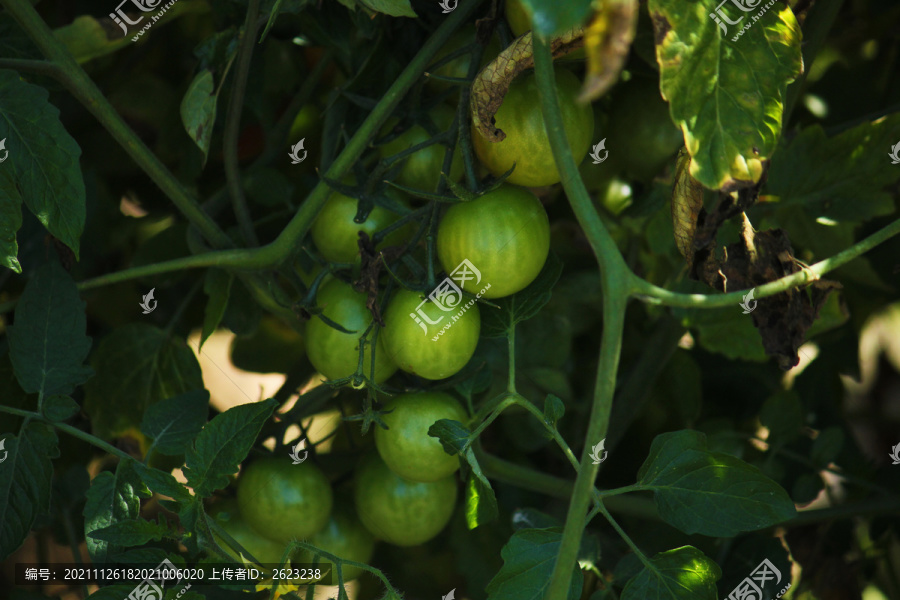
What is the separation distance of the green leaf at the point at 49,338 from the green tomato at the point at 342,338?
18 centimetres

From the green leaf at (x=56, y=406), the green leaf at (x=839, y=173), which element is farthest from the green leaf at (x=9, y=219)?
the green leaf at (x=839, y=173)

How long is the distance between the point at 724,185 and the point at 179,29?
0.82 m

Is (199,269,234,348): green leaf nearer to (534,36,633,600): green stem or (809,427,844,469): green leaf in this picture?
(534,36,633,600): green stem

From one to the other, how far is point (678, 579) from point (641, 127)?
1.23 feet

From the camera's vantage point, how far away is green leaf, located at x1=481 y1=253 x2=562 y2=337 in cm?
53

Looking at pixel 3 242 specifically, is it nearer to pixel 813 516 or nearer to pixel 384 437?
pixel 384 437

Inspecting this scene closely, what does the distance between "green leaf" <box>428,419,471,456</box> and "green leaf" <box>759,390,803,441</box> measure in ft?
1.32

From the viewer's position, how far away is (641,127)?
642 mm

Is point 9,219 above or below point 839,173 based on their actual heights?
above

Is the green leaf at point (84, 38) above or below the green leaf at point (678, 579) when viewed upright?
above

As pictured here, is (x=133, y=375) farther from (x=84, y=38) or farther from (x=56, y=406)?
(x=84, y=38)

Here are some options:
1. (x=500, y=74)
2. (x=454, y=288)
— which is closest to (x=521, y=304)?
(x=454, y=288)

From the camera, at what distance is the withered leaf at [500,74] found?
42 cm

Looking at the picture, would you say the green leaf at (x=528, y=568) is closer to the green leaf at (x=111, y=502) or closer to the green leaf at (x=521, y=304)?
the green leaf at (x=521, y=304)
